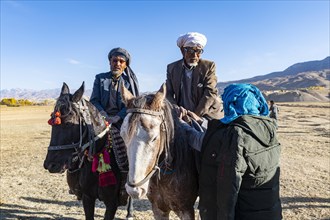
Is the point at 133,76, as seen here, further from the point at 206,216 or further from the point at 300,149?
the point at 300,149

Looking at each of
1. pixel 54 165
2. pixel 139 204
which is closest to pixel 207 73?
pixel 54 165

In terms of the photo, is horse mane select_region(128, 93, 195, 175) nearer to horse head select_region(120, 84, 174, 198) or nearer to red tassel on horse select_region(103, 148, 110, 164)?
horse head select_region(120, 84, 174, 198)

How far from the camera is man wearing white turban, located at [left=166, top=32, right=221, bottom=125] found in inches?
133

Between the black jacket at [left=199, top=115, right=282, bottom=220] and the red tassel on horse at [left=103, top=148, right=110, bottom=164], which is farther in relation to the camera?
the red tassel on horse at [left=103, top=148, right=110, bottom=164]

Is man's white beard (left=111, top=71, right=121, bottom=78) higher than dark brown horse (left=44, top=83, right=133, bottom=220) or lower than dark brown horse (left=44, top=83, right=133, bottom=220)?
higher

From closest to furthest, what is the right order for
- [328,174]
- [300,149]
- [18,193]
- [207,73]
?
[207,73], [18,193], [328,174], [300,149]

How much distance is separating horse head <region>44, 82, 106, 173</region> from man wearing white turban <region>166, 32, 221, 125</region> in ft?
3.78

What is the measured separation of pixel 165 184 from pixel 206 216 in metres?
0.56

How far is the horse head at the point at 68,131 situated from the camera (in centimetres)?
318

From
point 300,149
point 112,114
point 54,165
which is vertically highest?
point 112,114

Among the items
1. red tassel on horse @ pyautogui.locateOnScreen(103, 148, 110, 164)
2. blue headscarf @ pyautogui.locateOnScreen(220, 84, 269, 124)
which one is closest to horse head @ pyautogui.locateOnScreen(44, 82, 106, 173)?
red tassel on horse @ pyautogui.locateOnScreen(103, 148, 110, 164)

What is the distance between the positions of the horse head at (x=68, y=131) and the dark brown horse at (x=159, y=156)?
1.07 meters

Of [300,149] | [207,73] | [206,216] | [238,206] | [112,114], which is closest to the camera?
[238,206]

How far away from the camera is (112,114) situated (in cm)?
422
